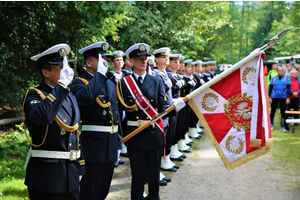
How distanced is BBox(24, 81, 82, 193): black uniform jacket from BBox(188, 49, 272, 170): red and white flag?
5.95ft

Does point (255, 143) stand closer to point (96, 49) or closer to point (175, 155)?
point (96, 49)

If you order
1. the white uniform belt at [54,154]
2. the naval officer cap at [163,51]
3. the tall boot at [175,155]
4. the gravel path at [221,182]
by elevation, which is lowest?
the gravel path at [221,182]

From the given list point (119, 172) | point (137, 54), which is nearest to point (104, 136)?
point (137, 54)

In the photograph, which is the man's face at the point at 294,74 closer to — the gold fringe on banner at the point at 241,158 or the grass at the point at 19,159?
the grass at the point at 19,159

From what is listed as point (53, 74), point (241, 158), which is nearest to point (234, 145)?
point (241, 158)

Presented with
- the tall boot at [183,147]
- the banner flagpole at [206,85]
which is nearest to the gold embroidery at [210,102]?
the banner flagpole at [206,85]

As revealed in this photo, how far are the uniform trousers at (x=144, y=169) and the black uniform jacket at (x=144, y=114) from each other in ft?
0.36

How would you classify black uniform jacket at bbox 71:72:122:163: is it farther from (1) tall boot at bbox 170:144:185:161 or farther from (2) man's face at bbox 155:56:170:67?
(1) tall boot at bbox 170:144:185:161

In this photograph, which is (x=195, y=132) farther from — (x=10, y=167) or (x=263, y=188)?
Answer: (x=10, y=167)

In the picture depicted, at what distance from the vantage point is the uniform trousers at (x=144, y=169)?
4438mm

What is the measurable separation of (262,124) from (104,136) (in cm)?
195

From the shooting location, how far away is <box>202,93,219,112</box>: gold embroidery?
4004 mm

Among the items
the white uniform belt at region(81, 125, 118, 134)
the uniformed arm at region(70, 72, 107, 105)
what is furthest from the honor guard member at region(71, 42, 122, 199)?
the uniformed arm at region(70, 72, 107, 105)

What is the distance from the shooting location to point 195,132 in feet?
36.2
